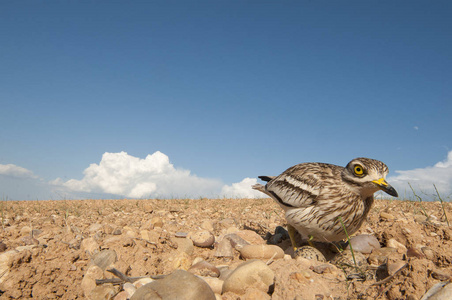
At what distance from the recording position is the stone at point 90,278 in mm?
3449

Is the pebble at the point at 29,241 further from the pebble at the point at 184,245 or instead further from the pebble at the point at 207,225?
the pebble at the point at 207,225

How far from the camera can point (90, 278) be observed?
351 cm

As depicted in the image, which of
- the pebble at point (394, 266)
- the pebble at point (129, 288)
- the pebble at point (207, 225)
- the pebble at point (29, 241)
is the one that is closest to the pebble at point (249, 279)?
→ the pebble at point (129, 288)

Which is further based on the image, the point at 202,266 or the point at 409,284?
the point at 202,266

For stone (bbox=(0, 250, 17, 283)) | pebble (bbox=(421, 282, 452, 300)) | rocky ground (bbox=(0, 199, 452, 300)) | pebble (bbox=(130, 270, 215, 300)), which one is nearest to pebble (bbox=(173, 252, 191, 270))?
rocky ground (bbox=(0, 199, 452, 300))

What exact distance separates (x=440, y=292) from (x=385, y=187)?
61.5 inches

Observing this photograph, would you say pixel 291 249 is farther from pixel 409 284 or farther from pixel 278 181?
pixel 409 284

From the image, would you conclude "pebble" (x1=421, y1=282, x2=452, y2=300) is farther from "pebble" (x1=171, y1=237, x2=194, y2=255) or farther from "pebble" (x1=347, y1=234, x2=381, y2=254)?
"pebble" (x1=171, y1=237, x2=194, y2=255)

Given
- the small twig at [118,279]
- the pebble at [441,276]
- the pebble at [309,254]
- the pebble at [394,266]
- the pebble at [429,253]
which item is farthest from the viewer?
the pebble at [309,254]

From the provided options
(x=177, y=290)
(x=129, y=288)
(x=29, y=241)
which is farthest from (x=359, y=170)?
(x=29, y=241)

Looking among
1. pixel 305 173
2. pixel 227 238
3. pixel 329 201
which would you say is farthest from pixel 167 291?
pixel 305 173

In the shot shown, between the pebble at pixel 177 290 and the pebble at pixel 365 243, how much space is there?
2.46m

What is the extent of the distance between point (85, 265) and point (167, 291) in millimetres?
1633

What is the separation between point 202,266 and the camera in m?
3.69
